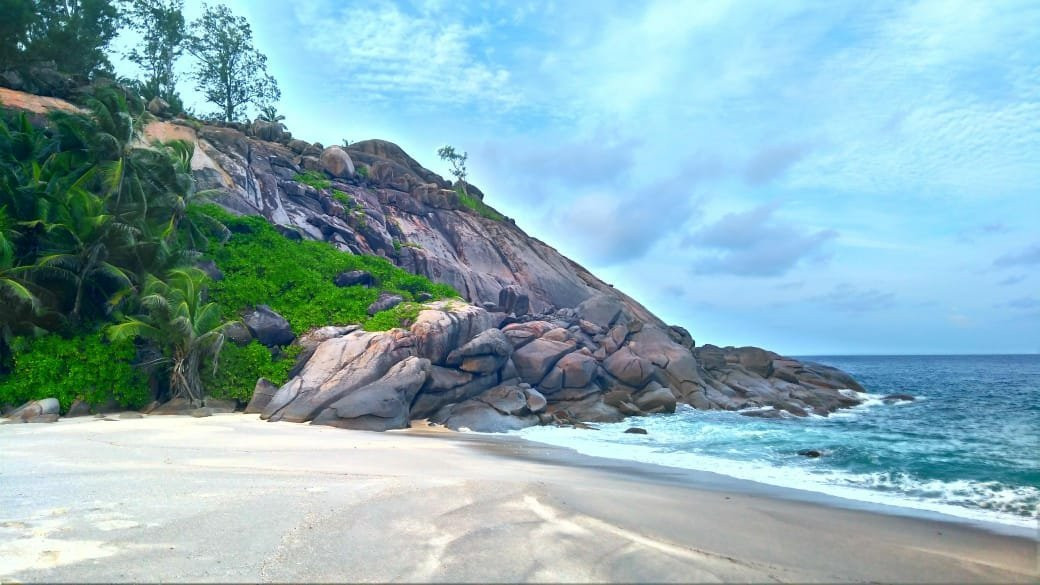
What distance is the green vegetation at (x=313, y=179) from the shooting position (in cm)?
4228

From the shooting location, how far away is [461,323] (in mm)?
25469

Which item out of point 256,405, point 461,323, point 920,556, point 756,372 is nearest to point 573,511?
point 920,556

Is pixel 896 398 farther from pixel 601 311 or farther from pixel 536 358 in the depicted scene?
pixel 536 358

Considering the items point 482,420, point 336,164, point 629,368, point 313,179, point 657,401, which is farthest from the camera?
point 336,164

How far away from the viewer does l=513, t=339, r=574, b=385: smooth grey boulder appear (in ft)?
89.5

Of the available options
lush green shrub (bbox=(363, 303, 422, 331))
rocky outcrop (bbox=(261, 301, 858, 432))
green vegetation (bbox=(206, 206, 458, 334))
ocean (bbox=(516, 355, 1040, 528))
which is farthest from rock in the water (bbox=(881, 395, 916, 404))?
lush green shrub (bbox=(363, 303, 422, 331))

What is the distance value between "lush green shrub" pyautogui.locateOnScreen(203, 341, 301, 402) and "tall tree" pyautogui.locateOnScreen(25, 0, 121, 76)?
32.8 m

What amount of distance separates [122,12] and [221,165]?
66.2 ft

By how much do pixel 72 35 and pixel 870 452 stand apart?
53.4 metres

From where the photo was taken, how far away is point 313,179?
43062 mm

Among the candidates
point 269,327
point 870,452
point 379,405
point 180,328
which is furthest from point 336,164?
point 870,452

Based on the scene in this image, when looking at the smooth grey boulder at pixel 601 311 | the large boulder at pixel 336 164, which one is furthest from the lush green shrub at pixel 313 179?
the smooth grey boulder at pixel 601 311

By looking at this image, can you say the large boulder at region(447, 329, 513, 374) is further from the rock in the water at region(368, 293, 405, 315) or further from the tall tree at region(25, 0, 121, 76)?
the tall tree at region(25, 0, 121, 76)

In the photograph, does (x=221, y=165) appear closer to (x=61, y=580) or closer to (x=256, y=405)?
(x=256, y=405)
